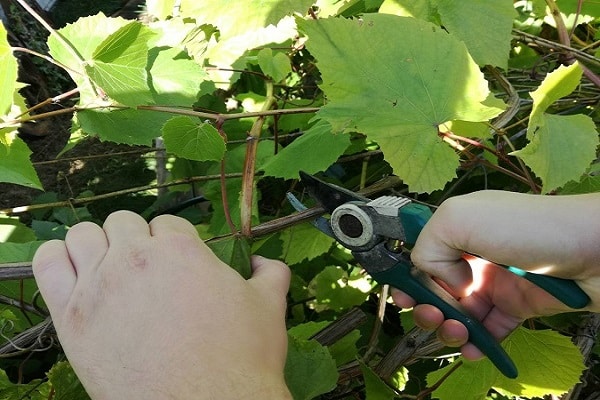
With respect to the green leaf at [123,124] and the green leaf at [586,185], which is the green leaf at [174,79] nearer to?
the green leaf at [123,124]

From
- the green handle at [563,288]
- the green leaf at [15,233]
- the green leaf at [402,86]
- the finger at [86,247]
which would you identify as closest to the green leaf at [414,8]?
the green leaf at [402,86]

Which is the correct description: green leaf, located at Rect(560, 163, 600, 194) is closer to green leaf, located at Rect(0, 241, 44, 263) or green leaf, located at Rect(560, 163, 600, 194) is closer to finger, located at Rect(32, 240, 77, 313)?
finger, located at Rect(32, 240, 77, 313)

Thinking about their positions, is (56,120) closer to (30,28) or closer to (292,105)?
(30,28)

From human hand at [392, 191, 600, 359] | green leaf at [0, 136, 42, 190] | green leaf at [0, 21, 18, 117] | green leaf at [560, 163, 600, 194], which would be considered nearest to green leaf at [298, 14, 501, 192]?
human hand at [392, 191, 600, 359]

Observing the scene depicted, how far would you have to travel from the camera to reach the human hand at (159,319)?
710 mm

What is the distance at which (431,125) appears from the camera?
2.95 feet

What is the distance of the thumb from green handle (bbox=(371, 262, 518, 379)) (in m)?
0.14

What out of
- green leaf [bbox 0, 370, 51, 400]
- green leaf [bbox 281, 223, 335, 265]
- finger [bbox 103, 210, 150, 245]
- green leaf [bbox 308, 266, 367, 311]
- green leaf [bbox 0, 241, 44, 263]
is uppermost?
finger [bbox 103, 210, 150, 245]

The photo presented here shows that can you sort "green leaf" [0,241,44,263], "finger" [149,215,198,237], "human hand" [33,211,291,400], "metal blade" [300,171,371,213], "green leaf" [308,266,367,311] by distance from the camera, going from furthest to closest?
"green leaf" [308,266,367,311], "green leaf" [0,241,44,263], "metal blade" [300,171,371,213], "finger" [149,215,198,237], "human hand" [33,211,291,400]

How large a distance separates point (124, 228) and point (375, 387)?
541 mm

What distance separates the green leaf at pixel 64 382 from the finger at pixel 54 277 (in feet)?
0.73

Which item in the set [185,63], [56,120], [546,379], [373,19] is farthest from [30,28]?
[546,379]

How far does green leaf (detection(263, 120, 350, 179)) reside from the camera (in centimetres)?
107

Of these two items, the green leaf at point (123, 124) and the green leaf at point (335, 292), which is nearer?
the green leaf at point (123, 124)
